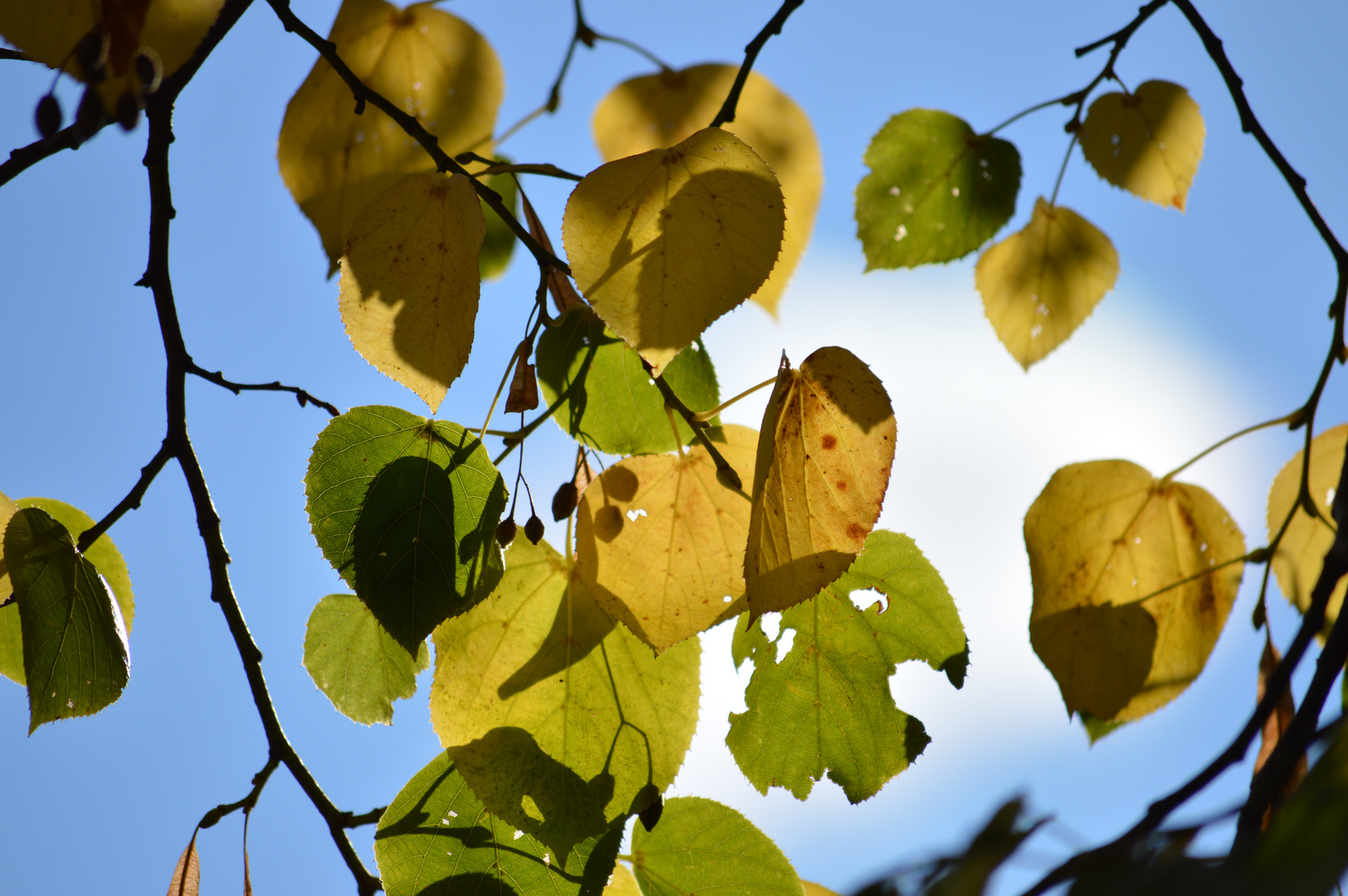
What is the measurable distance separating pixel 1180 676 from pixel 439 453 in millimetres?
590

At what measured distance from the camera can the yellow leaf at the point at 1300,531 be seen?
74cm

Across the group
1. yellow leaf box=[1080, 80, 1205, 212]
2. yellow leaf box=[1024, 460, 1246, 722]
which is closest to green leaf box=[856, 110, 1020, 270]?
yellow leaf box=[1080, 80, 1205, 212]

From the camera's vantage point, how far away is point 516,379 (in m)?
0.52

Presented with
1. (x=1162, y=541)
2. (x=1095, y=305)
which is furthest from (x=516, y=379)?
(x=1095, y=305)

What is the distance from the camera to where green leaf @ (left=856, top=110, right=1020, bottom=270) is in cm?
84

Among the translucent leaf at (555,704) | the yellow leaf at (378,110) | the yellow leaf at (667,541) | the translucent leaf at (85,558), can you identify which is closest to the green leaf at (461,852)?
the translucent leaf at (555,704)

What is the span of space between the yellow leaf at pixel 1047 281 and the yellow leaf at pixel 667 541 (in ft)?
1.43

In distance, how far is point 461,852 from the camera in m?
0.62

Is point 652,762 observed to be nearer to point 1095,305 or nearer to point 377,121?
point 377,121

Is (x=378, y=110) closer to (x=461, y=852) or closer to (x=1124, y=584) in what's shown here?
(x=461, y=852)

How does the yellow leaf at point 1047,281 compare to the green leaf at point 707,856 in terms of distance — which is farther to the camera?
the yellow leaf at point 1047,281

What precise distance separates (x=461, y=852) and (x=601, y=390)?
342 mm

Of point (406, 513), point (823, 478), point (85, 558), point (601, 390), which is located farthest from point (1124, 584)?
point (85, 558)

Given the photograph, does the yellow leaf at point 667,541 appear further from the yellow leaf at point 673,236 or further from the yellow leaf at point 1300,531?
the yellow leaf at point 1300,531
